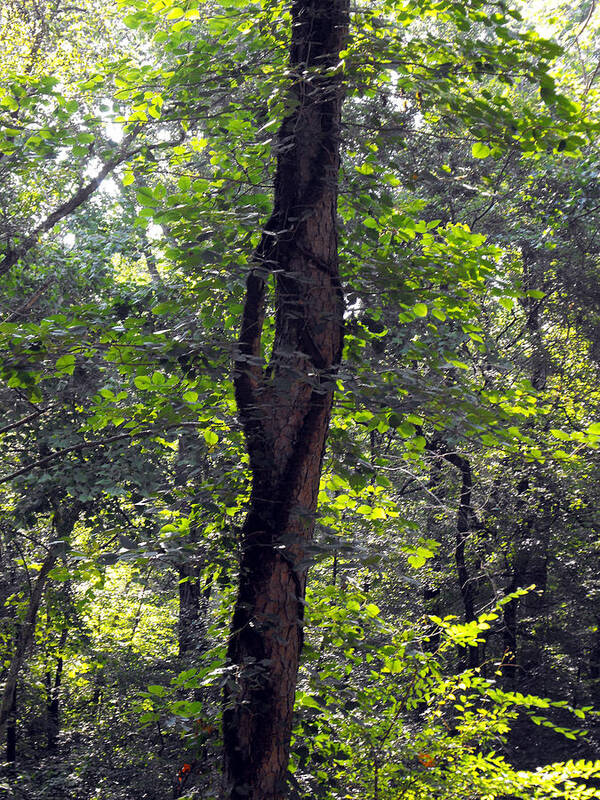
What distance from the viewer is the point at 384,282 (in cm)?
310

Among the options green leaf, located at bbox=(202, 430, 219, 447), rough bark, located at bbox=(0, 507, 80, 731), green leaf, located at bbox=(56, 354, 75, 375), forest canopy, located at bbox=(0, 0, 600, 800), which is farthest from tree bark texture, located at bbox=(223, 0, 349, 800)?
rough bark, located at bbox=(0, 507, 80, 731)

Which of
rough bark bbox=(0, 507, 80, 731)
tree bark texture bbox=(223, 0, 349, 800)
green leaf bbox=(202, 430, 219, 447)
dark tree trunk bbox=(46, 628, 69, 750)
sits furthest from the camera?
dark tree trunk bbox=(46, 628, 69, 750)

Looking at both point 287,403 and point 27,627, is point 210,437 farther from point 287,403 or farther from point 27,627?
point 27,627

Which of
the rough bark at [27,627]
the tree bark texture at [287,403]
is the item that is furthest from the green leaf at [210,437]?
the rough bark at [27,627]

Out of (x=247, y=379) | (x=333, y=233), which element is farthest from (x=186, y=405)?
(x=333, y=233)

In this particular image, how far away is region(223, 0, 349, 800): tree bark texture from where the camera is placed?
2686 mm

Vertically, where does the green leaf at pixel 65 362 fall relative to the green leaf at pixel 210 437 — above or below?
above

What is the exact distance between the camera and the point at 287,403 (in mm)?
2979

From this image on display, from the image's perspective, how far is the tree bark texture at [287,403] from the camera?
2686 millimetres

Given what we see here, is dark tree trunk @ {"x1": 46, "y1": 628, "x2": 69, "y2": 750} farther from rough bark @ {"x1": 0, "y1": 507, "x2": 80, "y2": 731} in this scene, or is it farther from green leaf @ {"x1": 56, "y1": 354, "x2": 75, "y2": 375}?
Answer: green leaf @ {"x1": 56, "y1": 354, "x2": 75, "y2": 375}

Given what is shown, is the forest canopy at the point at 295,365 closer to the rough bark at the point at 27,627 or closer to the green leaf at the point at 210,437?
the green leaf at the point at 210,437

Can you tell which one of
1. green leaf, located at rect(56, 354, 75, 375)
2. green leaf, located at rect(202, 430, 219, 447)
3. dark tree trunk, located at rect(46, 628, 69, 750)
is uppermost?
green leaf, located at rect(56, 354, 75, 375)

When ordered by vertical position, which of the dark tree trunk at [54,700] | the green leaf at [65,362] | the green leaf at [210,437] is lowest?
the dark tree trunk at [54,700]

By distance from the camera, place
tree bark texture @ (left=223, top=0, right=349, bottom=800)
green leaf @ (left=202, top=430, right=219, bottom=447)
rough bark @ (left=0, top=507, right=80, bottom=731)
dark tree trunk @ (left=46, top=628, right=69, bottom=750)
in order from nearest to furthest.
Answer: tree bark texture @ (left=223, top=0, right=349, bottom=800)
green leaf @ (left=202, top=430, right=219, bottom=447)
rough bark @ (left=0, top=507, right=80, bottom=731)
dark tree trunk @ (left=46, top=628, right=69, bottom=750)
